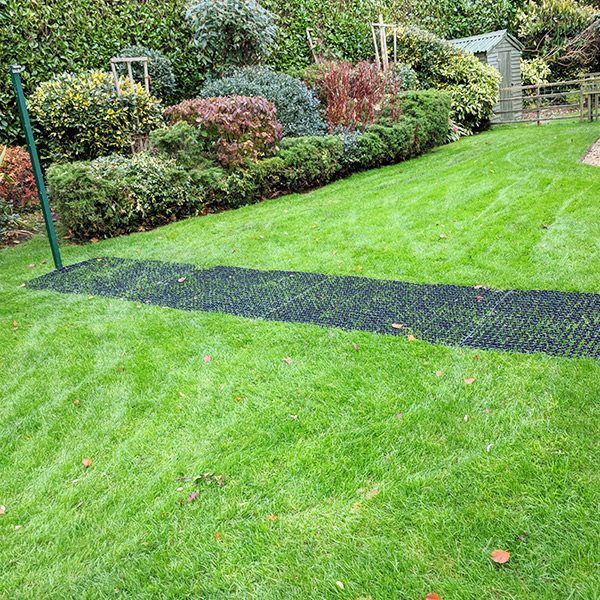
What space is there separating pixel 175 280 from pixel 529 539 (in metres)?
4.02

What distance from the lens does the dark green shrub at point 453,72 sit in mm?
12680

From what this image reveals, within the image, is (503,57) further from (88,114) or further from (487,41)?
(88,114)

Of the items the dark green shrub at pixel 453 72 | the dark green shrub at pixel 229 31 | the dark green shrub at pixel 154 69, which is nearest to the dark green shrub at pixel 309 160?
the dark green shrub at pixel 229 31

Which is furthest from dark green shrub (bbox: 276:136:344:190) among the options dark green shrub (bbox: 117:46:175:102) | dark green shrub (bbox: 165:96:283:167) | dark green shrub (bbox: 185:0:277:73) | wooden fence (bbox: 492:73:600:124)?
wooden fence (bbox: 492:73:600:124)

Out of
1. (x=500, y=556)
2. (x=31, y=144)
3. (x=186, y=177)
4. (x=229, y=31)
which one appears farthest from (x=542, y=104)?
(x=500, y=556)

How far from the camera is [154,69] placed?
1016 cm

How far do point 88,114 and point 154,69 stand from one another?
281 cm

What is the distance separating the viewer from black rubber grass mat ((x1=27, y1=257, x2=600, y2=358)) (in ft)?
11.1

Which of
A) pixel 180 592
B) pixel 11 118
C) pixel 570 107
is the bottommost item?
pixel 180 592

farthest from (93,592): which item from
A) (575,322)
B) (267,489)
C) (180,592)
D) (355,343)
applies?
(575,322)

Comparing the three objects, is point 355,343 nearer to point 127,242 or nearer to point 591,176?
point 127,242

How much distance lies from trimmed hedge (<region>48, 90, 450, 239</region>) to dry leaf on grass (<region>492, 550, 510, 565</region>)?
243 inches

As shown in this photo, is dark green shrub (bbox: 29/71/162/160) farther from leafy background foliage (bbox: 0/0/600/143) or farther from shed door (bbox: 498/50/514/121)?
shed door (bbox: 498/50/514/121)

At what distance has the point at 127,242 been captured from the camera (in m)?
6.63
